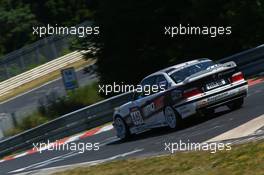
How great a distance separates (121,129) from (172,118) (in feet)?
7.56

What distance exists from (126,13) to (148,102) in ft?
44.1

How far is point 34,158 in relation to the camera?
18.6 metres

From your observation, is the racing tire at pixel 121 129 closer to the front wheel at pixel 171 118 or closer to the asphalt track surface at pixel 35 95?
the front wheel at pixel 171 118

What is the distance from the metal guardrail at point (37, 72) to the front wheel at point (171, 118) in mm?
30820

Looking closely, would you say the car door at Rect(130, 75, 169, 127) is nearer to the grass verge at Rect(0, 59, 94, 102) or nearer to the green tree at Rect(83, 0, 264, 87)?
the green tree at Rect(83, 0, 264, 87)

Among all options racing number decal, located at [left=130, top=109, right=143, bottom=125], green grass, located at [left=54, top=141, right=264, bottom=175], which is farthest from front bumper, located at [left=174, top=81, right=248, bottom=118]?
green grass, located at [left=54, top=141, right=264, bottom=175]

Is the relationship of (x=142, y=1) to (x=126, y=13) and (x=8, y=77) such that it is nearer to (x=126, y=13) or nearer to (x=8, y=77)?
(x=126, y=13)

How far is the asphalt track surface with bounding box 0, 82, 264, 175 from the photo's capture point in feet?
43.6

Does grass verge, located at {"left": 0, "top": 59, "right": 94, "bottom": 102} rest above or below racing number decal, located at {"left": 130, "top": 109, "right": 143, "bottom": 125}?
below

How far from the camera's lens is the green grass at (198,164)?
8.86 meters

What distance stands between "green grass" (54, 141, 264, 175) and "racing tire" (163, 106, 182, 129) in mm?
3004

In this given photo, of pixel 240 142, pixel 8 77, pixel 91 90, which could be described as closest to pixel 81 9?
pixel 8 77

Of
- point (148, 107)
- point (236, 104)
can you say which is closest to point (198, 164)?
point (148, 107)

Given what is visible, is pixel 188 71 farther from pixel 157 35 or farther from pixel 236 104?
pixel 157 35
